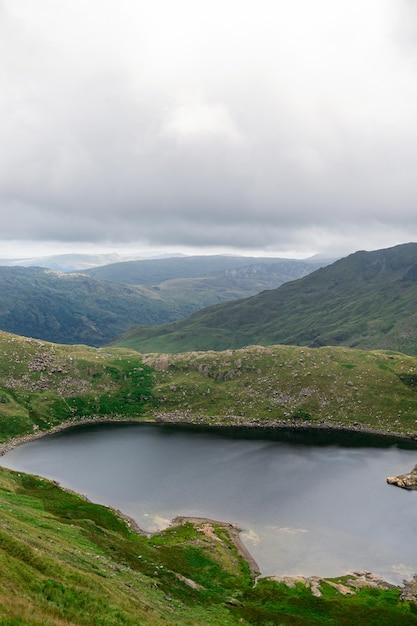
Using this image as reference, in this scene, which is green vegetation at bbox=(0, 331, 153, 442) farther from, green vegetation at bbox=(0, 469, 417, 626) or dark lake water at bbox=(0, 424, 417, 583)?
green vegetation at bbox=(0, 469, 417, 626)

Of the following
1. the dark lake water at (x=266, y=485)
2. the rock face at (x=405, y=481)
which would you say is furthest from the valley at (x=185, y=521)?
the rock face at (x=405, y=481)

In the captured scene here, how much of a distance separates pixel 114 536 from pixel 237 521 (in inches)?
1097

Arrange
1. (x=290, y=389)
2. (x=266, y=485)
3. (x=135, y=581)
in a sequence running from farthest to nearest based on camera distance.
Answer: (x=290, y=389) < (x=266, y=485) < (x=135, y=581)

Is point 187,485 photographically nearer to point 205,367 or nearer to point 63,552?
point 63,552

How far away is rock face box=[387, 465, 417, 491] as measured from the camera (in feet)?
345

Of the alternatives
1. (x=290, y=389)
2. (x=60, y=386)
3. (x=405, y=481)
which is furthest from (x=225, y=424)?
(x=60, y=386)

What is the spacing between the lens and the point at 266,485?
103 meters

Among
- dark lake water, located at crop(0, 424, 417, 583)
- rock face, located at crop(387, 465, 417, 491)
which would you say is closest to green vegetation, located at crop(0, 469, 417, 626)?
dark lake water, located at crop(0, 424, 417, 583)

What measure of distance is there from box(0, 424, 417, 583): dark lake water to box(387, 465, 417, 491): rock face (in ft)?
7.04

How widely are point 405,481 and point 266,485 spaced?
37.0m

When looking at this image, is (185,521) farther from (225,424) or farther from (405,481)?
(225,424)

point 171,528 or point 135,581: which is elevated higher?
point 135,581

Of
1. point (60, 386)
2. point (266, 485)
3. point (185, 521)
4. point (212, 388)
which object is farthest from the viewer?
point (212, 388)

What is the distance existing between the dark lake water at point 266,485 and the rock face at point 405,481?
215cm
